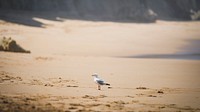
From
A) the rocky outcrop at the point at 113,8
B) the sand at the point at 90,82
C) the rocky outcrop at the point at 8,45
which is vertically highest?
the rocky outcrop at the point at 113,8

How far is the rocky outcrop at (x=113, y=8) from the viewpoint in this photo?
2854 centimetres

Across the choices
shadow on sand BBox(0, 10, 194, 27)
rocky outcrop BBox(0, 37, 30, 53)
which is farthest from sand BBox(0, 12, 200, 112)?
shadow on sand BBox(0, 10, 194, 27)

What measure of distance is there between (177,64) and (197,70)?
1189mm

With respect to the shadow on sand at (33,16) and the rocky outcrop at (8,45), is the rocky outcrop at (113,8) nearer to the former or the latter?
the shadow on sand at (33,16)

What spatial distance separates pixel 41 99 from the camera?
6156 mm

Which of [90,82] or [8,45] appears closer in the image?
[90,82]

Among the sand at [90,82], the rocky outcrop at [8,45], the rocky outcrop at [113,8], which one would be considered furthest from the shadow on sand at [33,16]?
the rocky outcrop at [8,45]

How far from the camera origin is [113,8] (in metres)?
35.4

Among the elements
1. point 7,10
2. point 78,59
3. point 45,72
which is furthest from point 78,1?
point 45,72

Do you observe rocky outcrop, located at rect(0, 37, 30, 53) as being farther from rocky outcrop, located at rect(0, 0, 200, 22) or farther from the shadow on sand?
rocky outcrop, located at rect(0, 0, 200, 22)

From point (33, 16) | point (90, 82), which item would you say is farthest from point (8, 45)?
point (33, 16)

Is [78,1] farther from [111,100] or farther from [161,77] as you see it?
[111,100]

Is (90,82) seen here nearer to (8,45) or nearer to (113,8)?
(8,45)

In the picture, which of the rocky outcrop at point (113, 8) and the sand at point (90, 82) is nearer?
the sand at point (90, 82)
